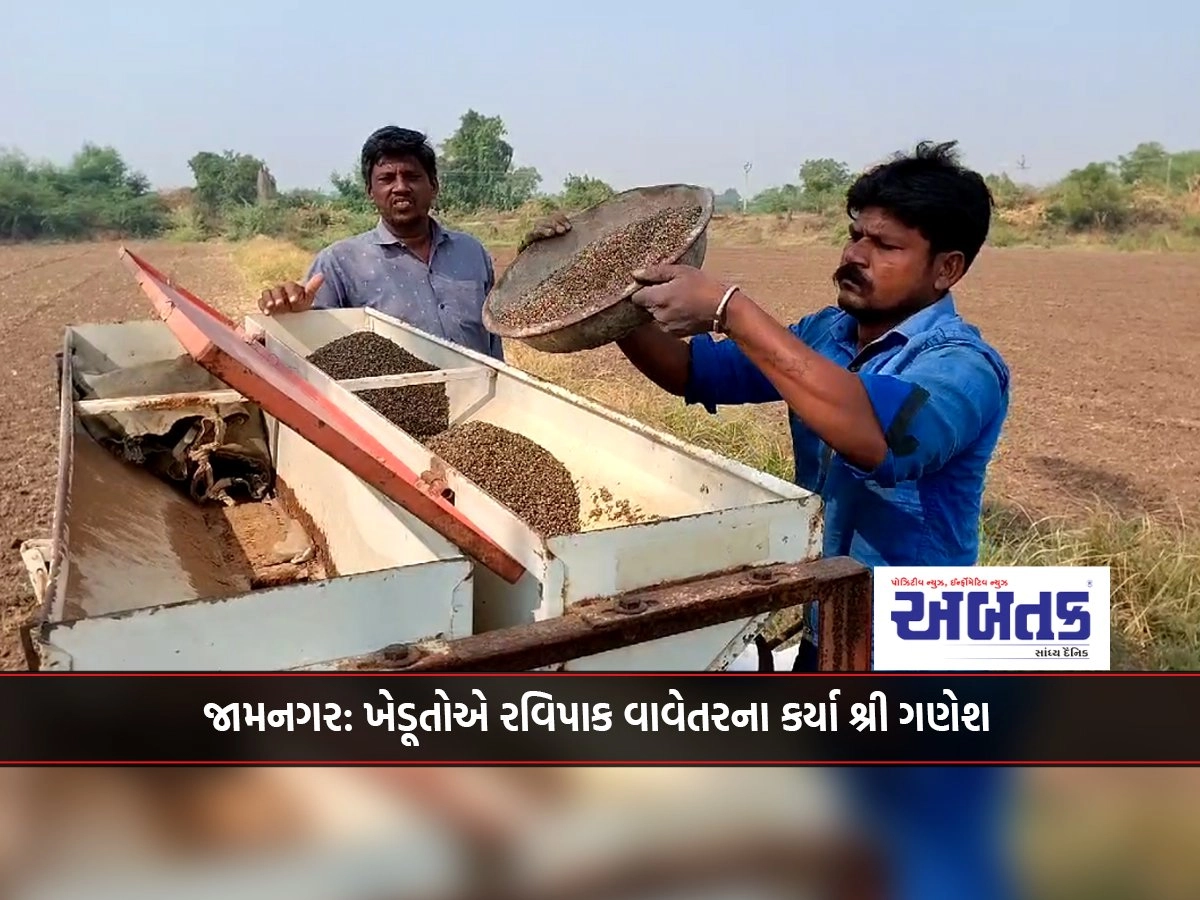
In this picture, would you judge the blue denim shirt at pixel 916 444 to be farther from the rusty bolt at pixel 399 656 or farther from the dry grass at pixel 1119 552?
the dry grass at pixel 1119 552

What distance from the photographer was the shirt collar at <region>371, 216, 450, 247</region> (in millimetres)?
3594

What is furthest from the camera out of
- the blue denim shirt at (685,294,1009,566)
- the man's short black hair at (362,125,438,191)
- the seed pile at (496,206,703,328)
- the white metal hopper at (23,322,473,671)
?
the man's short black hair at (362,125,438,191)

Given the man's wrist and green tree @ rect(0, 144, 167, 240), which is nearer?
the man's wrist

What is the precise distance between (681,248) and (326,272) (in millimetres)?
2353

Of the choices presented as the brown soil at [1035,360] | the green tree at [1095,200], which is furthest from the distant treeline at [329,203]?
the brown soil at [1035,360]

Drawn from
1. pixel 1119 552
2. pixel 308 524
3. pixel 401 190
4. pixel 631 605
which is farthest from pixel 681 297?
pixel 1119 552

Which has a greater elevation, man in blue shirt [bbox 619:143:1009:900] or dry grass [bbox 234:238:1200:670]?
man in blue shirt [bbox 619:143:1009:900]

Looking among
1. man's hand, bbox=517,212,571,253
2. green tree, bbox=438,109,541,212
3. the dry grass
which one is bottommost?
the dry grass

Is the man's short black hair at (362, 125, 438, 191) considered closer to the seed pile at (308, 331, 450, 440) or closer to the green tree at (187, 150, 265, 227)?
the seed pile at (308, 331, 450, 440)

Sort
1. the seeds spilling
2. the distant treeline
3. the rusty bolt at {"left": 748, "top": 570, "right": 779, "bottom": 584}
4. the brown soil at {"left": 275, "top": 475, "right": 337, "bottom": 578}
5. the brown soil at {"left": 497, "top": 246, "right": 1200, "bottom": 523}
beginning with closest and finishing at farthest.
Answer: the rusty bolt at {"left": 748, "top": 570, "right": 779, "bottom": 584} < the seeds spilling < the brown soil at {"left": 275, "top": 475, "right": 337, "bottom": 578} < the brown soil at {"left": 497, "top": 246, "right": 1200, "bottom": 523} < the distant treeline

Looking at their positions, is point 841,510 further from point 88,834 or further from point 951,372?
point 88,834

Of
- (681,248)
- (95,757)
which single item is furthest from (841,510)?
(95,757)

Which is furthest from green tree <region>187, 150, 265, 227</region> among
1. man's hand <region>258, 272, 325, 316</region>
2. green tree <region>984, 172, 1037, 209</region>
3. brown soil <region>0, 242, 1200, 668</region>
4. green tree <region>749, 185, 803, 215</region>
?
man's hand <region>258, 272, 325, 316</region>

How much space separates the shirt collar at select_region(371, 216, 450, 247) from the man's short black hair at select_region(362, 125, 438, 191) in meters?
0.15
